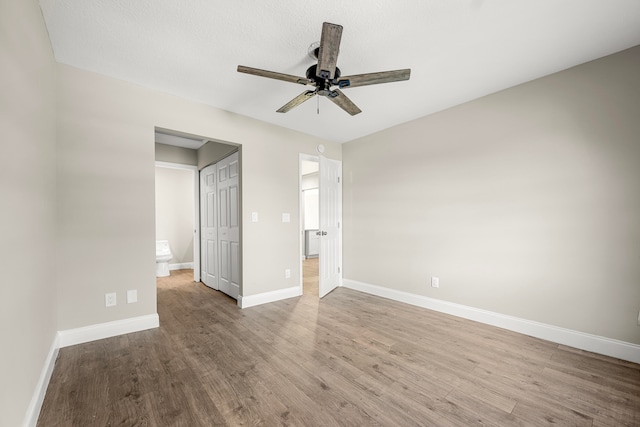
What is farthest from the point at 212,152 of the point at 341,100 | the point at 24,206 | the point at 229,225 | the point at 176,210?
the point at 24,206

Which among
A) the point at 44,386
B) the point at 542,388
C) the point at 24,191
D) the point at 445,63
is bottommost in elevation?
the point at 542,388

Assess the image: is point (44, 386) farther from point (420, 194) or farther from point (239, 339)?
point (420, 194)

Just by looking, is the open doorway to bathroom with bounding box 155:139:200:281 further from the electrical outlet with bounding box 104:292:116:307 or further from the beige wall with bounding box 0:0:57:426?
the beige wall with bounding box 0:0:57:426

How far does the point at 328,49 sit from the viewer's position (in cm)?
170

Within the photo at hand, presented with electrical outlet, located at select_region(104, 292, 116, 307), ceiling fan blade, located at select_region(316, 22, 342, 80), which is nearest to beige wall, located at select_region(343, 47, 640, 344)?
ceiling fan blade, located at select_region(316, 22, 342, 80)

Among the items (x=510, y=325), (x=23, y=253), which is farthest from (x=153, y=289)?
(x=510, y=325)

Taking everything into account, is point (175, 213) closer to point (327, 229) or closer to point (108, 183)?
point (108, 183)

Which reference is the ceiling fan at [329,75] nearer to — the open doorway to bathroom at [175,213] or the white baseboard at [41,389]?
the white baseboard at [41,389]

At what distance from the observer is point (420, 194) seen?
142 inches

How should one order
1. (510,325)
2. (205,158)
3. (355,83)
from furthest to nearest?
(205,158) < (510,325) < (355,83)

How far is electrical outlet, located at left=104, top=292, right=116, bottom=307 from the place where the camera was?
2592mm

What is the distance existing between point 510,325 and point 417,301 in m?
1.07

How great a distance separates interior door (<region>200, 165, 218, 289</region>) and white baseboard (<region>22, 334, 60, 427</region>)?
91.6 inches

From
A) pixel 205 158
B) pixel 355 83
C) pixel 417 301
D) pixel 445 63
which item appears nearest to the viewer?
pixel 355 83
